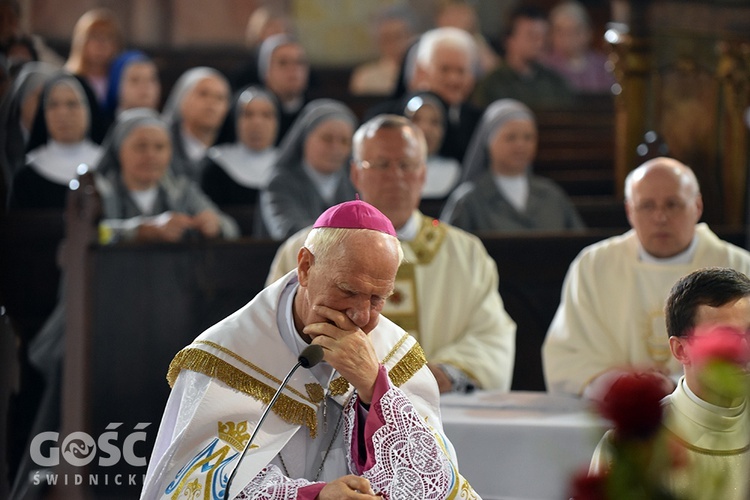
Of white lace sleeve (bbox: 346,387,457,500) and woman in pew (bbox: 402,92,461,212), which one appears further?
woman in pew (bbox: 402,92,461,212)

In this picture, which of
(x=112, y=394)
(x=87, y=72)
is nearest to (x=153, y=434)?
(x=112, y=394)

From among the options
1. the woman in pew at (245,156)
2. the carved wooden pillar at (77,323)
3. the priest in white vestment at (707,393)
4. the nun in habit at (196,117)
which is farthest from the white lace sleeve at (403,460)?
the nun in habit at (196,117)

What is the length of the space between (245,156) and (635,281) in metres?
4.74

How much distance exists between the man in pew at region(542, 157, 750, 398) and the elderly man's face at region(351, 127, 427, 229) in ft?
2.62

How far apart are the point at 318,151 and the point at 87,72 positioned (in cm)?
376

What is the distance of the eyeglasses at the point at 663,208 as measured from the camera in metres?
5.12

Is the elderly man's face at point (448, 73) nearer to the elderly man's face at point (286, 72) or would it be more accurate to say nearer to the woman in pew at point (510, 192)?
the woman in pew at point (510, 192)

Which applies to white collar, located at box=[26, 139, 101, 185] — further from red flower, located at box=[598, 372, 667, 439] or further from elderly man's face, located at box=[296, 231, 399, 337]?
red flower, located at box=[598, 372, 667, 439]

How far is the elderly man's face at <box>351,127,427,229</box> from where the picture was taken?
526 cm

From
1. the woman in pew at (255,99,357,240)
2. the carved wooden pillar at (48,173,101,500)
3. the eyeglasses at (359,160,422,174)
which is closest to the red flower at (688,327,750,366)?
the eyeglasses at (359,160,422,174)

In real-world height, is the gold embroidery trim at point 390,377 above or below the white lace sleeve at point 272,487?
above

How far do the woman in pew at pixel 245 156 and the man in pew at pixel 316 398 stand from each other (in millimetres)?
5900

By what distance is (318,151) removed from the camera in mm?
8125

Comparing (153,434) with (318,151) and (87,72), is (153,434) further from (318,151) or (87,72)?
(87,72)
